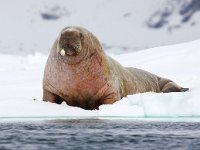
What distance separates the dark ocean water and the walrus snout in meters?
2.94

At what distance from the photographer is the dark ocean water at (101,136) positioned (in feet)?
21.8

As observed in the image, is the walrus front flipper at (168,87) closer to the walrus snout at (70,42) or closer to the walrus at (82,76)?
the walrus at (82,76)

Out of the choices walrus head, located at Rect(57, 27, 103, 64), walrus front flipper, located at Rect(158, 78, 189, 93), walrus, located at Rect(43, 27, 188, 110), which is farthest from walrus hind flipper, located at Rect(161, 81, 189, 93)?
walrus head, located at Rect(57, 27, 103, 64)

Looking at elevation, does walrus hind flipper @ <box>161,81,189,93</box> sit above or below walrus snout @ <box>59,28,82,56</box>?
below

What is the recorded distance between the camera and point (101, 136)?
25.3ft

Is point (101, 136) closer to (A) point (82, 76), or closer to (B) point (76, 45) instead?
(B) point (76, 45)

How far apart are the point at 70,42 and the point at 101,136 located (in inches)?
200

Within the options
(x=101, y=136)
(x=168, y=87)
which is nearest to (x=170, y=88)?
(x=168, y=87)

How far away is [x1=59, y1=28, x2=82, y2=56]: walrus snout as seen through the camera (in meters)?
12.2

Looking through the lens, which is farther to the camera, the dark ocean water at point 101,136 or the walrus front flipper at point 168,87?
the walrus front flipper at point 168,87

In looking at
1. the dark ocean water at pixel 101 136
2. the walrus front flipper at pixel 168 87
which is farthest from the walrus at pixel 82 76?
the walrus front flipper at pixel 168 87

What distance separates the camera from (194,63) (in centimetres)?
3116

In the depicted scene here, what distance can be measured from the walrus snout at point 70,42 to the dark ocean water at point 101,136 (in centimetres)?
294

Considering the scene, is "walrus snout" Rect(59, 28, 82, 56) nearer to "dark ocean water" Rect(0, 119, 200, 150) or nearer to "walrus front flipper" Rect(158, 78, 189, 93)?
"dark ocean water" Rect(0, 119, 200, 150)
